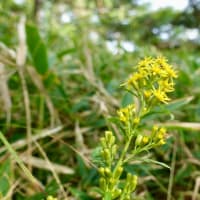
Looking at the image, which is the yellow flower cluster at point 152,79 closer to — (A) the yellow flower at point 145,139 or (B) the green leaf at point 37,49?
(A) the yellow flower at point 145,139

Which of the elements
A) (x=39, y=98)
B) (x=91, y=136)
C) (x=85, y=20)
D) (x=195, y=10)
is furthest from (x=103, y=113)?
(x=195, y=10)

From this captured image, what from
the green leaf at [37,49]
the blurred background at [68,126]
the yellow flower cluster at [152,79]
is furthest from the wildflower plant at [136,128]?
the green leaf at [37,49]

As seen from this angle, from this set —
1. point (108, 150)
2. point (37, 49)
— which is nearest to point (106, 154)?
point (108, 150)

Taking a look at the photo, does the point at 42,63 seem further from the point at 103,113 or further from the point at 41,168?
the point at 41,168

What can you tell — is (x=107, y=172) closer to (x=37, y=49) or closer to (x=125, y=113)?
(x=125, y=113)

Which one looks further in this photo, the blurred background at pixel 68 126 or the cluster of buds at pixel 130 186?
the blurred background at pixel 68 126
